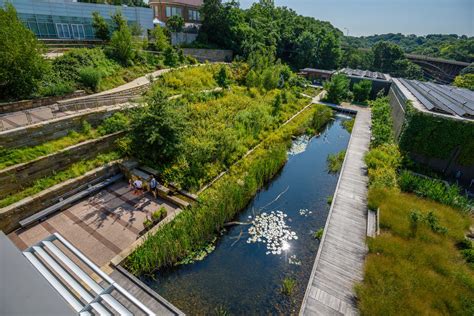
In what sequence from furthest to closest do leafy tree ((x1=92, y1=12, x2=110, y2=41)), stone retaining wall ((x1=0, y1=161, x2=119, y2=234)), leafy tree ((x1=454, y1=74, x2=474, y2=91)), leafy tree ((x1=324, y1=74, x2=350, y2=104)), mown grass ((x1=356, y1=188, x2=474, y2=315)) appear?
leafy tree ((x1=454, y1=74, x2=474, y2=91))
leafy tree ((x1=324, y1=74, x2=350, y2=104))
leafy tree ((x1=92, y1=12, x2=110, y2=41))
stone retaining wall ((x1=0, y1=161, x2=119, y2=234))
mown grass ((x1=356, y1=188, x2=474, y2=315))

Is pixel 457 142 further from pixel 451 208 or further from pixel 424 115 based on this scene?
pixel 451 208

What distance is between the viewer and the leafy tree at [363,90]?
2717 cm

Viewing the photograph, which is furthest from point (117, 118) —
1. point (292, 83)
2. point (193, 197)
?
point (292, 83)

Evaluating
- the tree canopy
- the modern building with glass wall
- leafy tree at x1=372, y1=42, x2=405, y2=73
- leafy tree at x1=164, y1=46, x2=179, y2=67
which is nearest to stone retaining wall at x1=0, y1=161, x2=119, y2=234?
leafy tree at x1=164, y1=46, x2=179, y2=67

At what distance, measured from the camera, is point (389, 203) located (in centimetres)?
962

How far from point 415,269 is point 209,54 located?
1253 inches

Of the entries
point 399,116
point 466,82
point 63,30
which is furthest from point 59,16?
point 466,82

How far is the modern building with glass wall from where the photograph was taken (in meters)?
19.5

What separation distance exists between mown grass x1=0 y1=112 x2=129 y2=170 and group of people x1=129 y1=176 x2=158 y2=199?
10.6ft

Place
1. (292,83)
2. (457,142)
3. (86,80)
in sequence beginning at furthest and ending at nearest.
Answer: (292,83) < (86,80) < (457,142)

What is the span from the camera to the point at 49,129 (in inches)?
404

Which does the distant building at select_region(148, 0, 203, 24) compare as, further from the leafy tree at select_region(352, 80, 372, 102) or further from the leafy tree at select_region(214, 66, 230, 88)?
the leafy tree at select_region(352, 80, 372, 102)

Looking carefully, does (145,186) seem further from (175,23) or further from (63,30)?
(175,23)

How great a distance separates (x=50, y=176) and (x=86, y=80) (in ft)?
25.9
